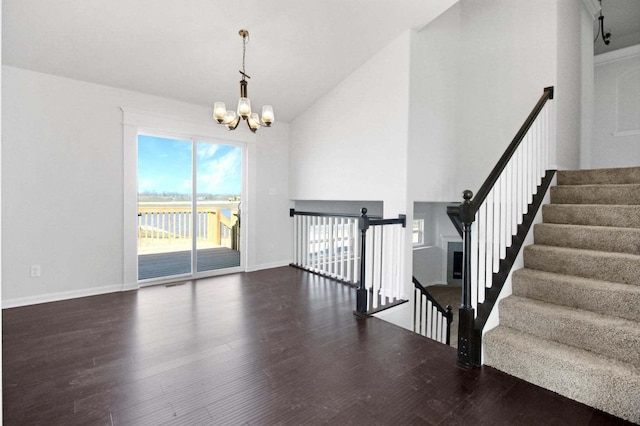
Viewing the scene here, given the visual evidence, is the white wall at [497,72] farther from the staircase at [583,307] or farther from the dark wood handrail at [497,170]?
the staircase at [583,307]

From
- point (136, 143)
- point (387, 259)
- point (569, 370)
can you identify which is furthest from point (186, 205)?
point (569, 370)

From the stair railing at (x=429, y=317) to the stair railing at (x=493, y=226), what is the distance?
160cm

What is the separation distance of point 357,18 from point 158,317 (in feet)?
12.5

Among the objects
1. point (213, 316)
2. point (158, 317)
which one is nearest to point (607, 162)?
point (213, 316)

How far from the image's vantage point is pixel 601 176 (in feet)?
11.2

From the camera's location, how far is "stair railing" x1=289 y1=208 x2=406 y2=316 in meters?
3.57

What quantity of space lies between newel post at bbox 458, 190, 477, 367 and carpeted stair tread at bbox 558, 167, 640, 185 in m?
1.89

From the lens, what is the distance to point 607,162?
515 cm

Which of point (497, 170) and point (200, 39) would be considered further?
point (200, 39)

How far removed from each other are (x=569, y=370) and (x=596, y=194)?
1978 millimetres

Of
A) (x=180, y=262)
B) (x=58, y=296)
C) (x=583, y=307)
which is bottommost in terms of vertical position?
(x=58, y=296)

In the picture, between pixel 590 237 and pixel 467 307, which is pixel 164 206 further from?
pixel 590 237

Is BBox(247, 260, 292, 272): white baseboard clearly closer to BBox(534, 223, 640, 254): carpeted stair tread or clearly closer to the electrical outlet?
the electrical outlet

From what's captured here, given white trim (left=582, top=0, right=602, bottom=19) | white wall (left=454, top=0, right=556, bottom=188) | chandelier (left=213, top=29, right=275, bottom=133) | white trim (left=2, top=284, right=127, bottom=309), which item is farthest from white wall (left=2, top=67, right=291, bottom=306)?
white trim (left=582, top=0, right=602, bottom=19)
